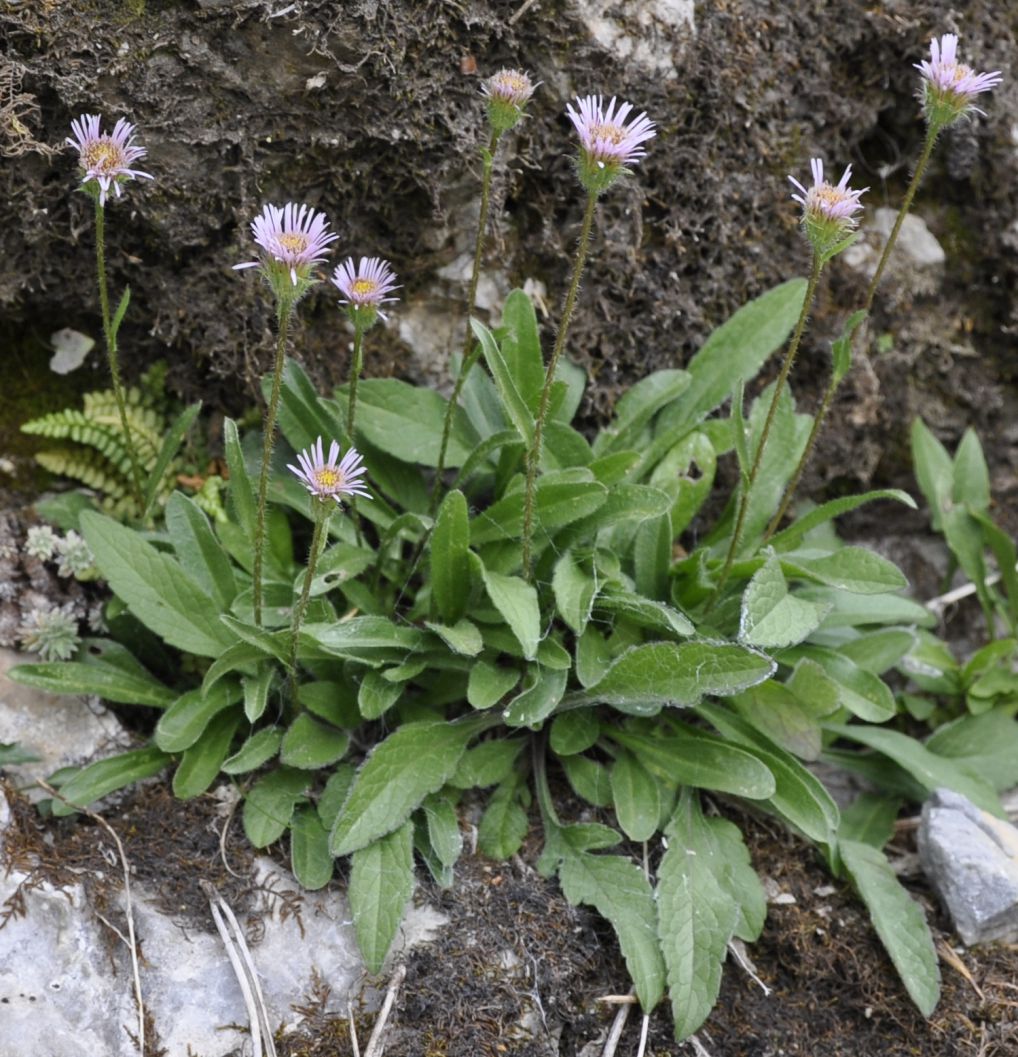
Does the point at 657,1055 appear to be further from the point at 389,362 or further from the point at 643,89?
the point at 643,89

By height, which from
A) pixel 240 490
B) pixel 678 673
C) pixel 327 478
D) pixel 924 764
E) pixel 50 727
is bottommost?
pixel 50 727

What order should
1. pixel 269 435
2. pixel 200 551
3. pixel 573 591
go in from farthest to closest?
1. pixel 200 551
2. pixel 573 591
3. pixel 269 435

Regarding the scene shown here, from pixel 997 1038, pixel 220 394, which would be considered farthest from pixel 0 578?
pixel 997 1038

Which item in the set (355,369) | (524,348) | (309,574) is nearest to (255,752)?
(309,574)

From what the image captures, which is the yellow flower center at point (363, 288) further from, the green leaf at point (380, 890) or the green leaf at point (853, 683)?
the green leaf at point (853, 683)

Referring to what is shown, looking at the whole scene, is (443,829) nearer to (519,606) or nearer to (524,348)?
(519,606)
